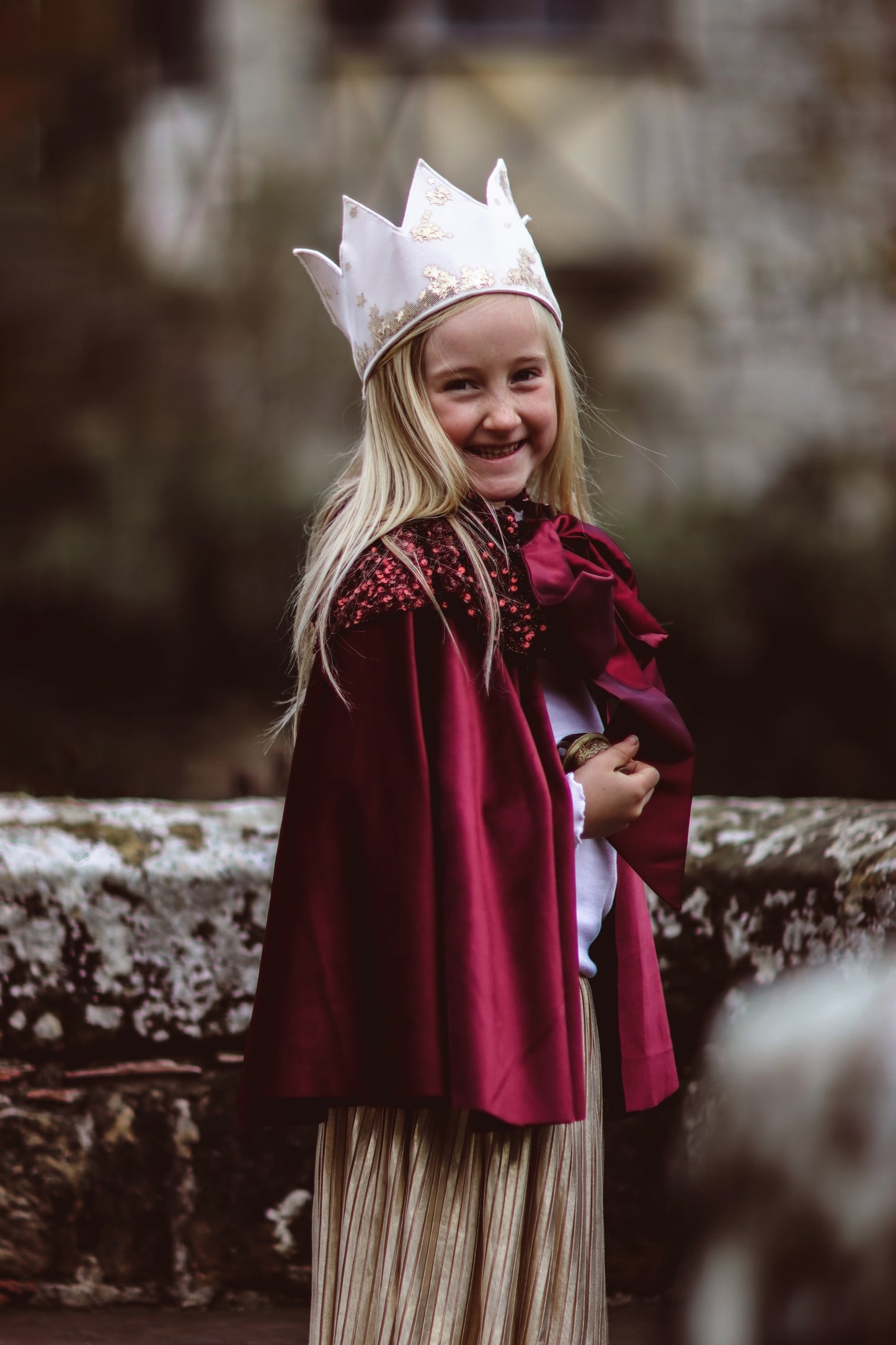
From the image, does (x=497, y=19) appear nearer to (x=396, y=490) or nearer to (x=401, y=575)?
(x=396, y=490)

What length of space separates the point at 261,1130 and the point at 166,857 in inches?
18.6

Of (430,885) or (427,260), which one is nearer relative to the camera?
(430,885)

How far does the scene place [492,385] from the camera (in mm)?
1914

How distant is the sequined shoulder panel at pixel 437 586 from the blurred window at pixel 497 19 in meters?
5.63

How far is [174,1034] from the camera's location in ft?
7.79

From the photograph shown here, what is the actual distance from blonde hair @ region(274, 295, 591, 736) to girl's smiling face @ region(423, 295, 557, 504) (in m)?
0.02

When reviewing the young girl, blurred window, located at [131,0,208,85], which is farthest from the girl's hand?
blurred window, located at [131,0,208,85]

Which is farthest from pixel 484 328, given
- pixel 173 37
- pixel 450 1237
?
pixel 173 37

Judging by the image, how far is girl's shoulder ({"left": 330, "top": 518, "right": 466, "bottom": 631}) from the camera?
1799 millimetres

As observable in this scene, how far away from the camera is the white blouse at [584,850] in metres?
1.93

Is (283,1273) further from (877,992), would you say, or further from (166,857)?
(877,992)

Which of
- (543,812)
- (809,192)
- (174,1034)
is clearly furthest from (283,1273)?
(809,192)

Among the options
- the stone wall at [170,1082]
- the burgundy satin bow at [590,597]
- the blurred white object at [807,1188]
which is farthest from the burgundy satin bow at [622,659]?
the blurred white object at [807,1188]

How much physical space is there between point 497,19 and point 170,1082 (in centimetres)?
600
